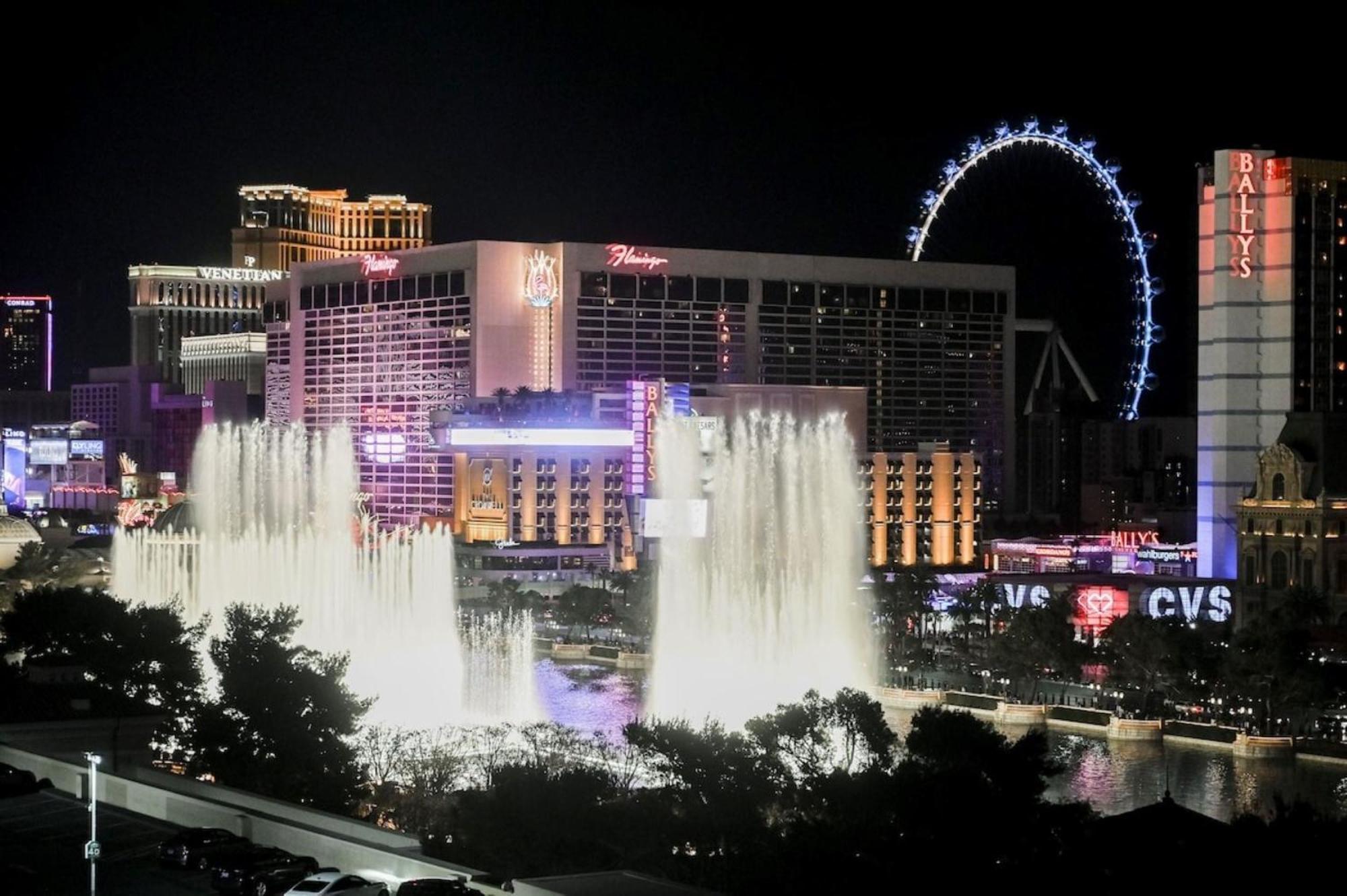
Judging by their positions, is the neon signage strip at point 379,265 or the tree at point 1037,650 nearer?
the tree at point 1037,650

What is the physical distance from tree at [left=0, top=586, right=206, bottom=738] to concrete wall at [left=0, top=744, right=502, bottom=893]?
341 inches

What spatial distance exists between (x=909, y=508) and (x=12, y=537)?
37.8 metres

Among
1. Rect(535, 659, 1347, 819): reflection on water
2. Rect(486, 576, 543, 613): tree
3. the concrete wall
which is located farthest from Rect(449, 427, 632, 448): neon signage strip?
the concrete wall

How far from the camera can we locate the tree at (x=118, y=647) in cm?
4153

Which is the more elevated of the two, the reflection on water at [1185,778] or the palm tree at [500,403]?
the palm tree at [500,403]

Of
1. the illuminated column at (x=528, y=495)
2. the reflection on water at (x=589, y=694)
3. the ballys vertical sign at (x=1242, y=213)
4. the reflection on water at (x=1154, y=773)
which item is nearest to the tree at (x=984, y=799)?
the reflection on water at (x=1154, y=773)

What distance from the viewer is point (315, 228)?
175 m

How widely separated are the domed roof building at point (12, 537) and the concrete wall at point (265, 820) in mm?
48623

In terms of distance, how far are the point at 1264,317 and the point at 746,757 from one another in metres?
41.5

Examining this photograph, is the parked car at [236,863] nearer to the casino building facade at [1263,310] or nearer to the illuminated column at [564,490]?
the casino building facade at [1263,310]

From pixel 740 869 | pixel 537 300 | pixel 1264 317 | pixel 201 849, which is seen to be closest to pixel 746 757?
pixel 740 869

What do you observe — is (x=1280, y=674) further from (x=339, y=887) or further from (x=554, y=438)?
(x=554, y=438)

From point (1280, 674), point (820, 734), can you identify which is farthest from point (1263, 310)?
point (820, 734)

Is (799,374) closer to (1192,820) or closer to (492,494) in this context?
(492,494)
